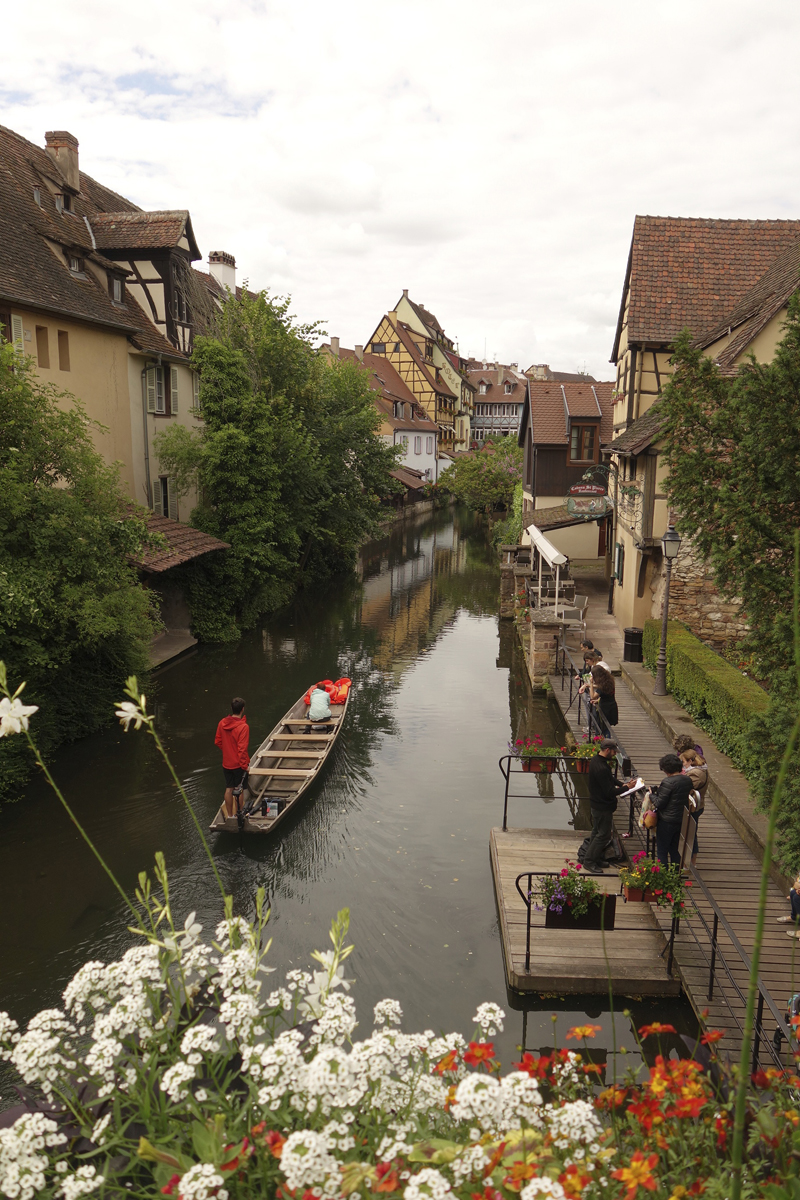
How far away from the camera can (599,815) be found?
916 cm

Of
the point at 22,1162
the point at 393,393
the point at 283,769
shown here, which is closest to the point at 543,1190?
the point at 22,1162

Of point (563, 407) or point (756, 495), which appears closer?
point (756, 495)

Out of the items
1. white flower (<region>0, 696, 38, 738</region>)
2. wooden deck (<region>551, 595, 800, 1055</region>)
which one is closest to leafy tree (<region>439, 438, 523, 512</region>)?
wooden deck (<region>551, 595, 800, 1055</region>)

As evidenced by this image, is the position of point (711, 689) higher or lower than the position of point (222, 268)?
lower

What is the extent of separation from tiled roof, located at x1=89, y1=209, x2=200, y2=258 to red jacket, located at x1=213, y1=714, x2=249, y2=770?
55.1 feet

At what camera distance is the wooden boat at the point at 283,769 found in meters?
10.6

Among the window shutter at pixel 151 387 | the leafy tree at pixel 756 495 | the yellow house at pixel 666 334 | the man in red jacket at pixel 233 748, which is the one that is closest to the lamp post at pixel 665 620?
the yellow house at pixel 666 334

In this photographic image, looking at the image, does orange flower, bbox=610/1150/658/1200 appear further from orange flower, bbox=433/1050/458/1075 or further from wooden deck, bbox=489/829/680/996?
wooden deck, bbox=489/829/680/996

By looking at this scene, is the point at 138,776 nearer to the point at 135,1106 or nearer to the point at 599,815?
the point at 599,815

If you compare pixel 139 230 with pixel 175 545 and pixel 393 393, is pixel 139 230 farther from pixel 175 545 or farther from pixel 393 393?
pixel 393 393

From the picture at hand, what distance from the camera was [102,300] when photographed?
2028cm

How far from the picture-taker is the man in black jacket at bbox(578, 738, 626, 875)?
29.2ft

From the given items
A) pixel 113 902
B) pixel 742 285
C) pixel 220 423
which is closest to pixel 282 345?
pixel 220 423

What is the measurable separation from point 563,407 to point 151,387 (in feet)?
59.4
